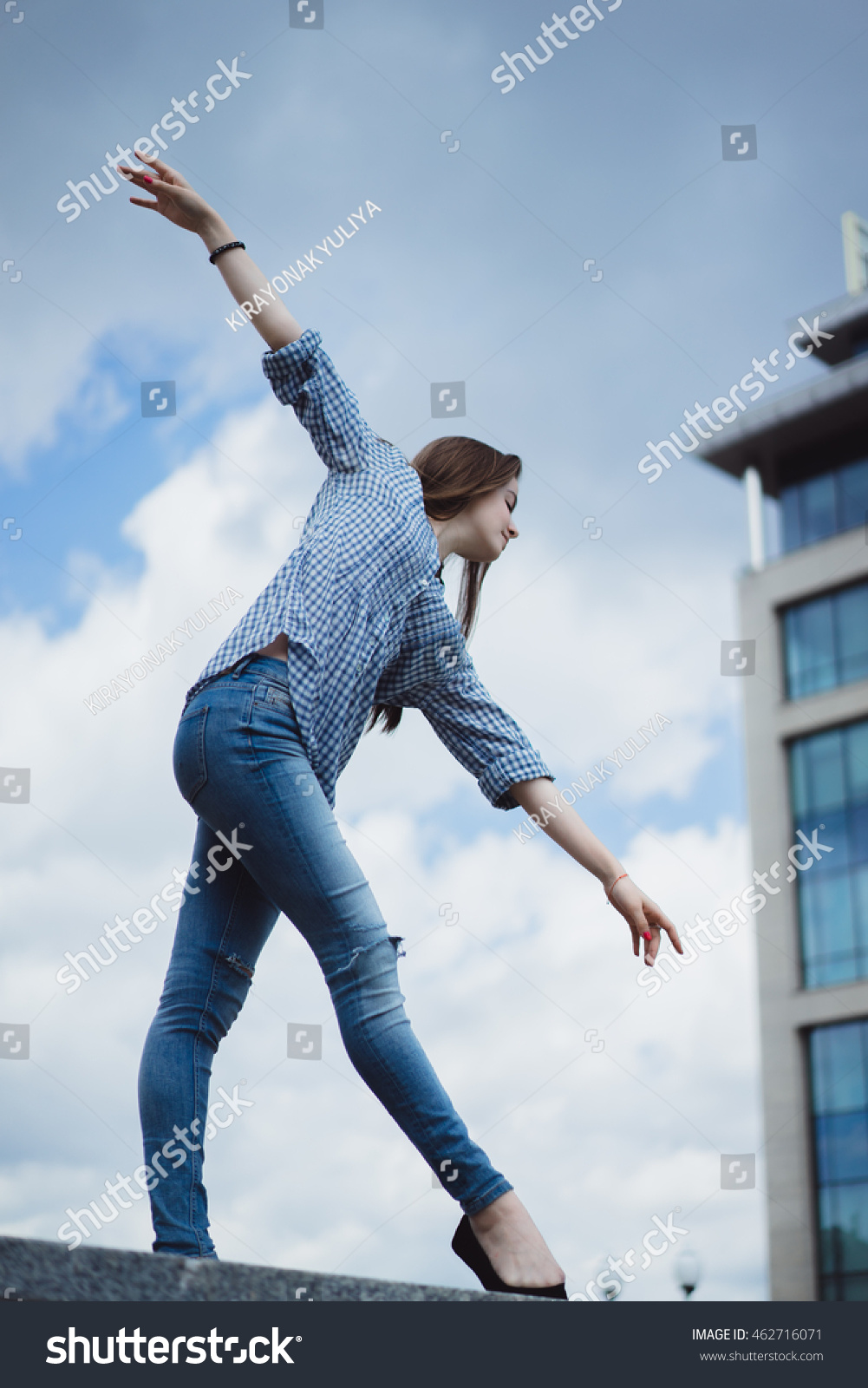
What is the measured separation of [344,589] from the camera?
218 cm

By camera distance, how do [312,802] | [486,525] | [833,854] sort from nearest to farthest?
1. [312,802]
2. [486,525]
3. [833,854]

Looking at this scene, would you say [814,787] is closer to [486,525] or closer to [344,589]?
[486,525]

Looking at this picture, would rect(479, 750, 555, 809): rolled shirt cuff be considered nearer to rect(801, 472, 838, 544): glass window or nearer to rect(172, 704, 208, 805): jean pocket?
rect(172, 704, 208, 805): jean pocket

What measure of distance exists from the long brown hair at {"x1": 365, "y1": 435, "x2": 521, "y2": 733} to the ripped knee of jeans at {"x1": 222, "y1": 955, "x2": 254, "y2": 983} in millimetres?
494

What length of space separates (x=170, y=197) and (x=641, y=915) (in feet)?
4.87

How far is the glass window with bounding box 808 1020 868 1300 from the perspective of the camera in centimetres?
2108

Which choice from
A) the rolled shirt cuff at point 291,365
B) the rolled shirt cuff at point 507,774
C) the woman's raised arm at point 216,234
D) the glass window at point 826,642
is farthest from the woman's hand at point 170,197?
the glass window at point 826,642

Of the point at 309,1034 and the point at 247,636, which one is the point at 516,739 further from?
the point at 309,1034

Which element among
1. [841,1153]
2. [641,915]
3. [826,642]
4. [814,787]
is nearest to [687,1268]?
[841,1153]

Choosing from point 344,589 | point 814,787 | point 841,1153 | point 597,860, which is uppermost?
point 814,787

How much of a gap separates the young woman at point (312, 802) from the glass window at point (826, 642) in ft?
74.5

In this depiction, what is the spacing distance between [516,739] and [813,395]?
2443cm

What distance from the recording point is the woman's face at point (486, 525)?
8.24 feet
